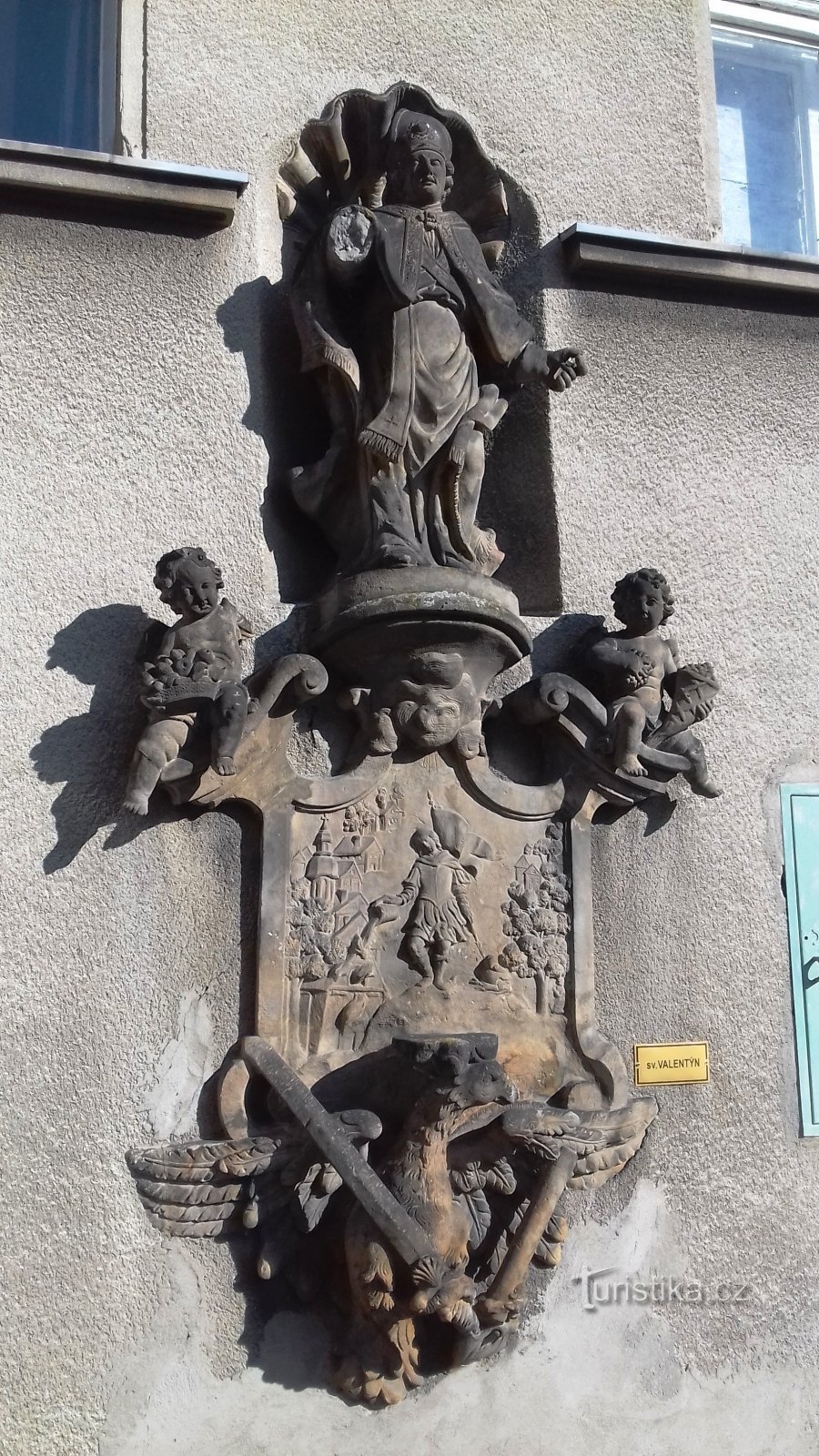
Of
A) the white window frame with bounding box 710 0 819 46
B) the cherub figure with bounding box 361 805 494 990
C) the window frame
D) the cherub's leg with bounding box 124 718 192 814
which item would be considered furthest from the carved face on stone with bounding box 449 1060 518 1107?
the white window frame with bounding box 710 0 819 46

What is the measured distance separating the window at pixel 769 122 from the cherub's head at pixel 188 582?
8.01ft

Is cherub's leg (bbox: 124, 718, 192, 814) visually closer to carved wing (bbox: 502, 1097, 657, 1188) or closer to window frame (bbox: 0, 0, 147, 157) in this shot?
carved wing (bbox: 502, 1097, 657, 1188)

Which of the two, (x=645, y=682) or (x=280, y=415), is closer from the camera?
(x=645, y=682)

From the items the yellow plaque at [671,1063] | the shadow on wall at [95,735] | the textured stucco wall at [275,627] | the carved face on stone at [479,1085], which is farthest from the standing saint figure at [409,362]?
the yellow plaque at [671,1063]

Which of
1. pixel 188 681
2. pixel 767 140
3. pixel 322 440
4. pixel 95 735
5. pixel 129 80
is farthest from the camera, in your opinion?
pixel 767 140

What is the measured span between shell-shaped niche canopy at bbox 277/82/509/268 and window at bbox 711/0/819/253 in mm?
1044

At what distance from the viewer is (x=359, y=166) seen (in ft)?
15.1

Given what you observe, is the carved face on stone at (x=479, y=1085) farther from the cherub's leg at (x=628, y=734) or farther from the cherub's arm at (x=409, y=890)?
the cherub's leg at (x=628, y=734)

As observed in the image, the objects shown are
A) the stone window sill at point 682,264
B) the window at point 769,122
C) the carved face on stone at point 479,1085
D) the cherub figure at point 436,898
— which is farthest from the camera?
the window at point 769,122

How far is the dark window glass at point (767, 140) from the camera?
5324mm

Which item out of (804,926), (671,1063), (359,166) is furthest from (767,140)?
(671,1063)

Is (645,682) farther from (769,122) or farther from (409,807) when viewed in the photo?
(769,122)

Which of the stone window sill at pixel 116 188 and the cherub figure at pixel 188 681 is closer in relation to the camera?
the cherub figure at pixel 188 681

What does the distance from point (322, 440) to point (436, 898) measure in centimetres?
142
